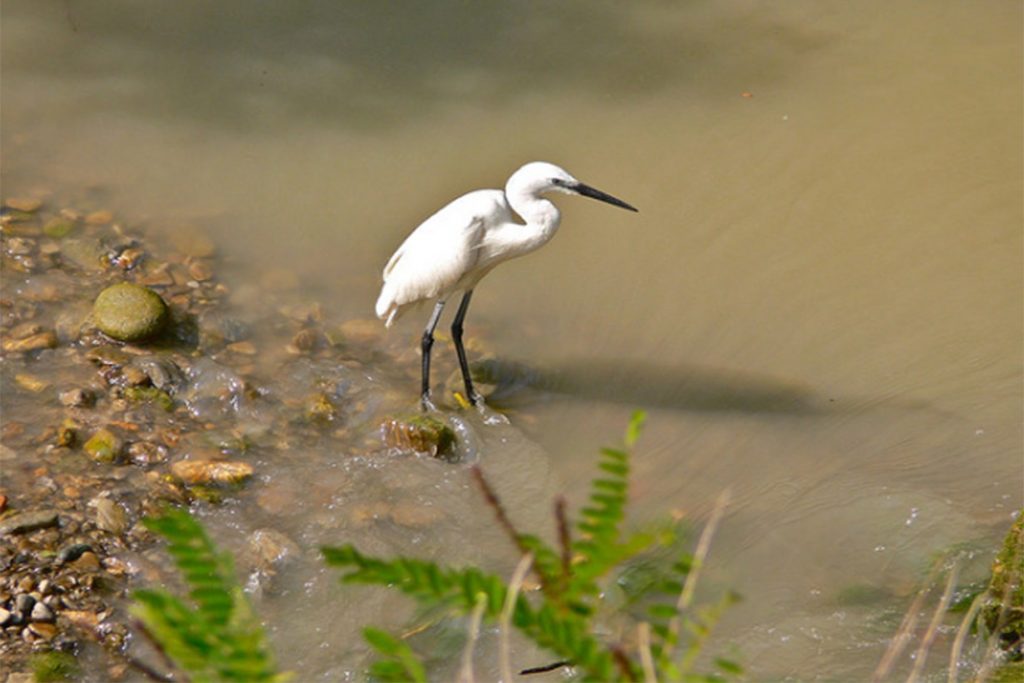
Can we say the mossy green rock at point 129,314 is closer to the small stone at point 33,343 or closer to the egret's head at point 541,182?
the small stone at point 33,343

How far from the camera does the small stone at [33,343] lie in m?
4.61

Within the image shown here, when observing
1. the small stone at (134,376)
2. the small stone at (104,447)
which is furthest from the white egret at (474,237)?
the small stone at (104,447)

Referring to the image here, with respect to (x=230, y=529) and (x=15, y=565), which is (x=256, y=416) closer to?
(x=230, y=529)

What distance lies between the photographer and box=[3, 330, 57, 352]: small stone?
4.61m

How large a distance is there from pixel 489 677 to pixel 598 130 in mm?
3614

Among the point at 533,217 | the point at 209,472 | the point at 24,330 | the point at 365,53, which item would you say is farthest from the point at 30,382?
the point at 365,53

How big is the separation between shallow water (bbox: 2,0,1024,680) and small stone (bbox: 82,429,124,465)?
0.48 meters

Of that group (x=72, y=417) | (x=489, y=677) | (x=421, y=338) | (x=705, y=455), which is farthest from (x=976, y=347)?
(x=72, y=417)

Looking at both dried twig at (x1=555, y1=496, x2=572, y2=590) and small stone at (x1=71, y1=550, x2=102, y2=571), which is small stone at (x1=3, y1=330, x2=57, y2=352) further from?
dried twig at (x1=555, y1=496, x2=572, y2=590)

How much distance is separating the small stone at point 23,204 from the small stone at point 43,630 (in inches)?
106

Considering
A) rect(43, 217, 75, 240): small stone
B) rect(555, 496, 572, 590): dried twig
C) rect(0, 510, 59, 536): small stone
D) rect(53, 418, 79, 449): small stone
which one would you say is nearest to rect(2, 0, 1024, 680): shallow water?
rect(43, 217, 75, 240): small stone

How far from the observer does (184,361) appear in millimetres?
4684

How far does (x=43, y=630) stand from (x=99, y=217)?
267 centimetres

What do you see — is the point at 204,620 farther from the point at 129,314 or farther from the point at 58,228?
the point at 58,228
